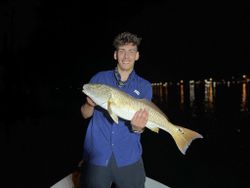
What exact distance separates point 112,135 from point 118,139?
0.09 metres

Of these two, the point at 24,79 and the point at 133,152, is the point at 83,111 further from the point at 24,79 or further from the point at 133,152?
the point at 24,79

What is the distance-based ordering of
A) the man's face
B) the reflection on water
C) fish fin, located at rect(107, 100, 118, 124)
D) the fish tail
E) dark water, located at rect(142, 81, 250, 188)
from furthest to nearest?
the reflection on water → dark water, located at rect(142, 81, 250, 188) → the fish tail → the man's face → fish fin, located at rect(107, 100, 118, 124)

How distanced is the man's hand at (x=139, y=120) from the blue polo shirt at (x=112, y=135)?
178 millimetres

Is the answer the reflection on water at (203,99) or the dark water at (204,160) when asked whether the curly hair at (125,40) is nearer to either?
the dark water at (204,160)

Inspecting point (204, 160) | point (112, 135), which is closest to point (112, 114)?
point (112, 135)

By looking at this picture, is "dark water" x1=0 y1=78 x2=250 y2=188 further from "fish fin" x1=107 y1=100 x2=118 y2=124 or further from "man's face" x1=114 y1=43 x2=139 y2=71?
"man's face" x1=114 y1=43 x2=139 y2=71

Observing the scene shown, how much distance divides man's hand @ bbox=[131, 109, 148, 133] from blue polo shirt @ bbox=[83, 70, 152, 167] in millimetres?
178

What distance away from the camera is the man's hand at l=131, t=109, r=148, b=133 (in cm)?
409

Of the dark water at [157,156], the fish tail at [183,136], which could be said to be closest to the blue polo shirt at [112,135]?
the fish tail at [183,136]

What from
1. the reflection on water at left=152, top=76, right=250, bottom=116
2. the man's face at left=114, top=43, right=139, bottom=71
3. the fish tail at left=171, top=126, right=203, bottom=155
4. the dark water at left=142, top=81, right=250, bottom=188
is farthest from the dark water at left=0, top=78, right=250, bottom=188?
the reflection on water at left=152, top=76, right=250, bottom=116

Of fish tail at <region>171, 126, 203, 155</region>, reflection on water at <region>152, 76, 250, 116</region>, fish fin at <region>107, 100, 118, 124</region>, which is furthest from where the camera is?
reflection on water at <region>152, 76, 250, 116</region>

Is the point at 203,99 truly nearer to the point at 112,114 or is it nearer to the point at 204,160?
the point at 204,160

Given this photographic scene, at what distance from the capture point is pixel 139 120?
4.09 m

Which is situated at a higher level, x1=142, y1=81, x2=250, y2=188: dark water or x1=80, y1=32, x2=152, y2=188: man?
x1=80, y1=32, x2=152, y2=188: man
